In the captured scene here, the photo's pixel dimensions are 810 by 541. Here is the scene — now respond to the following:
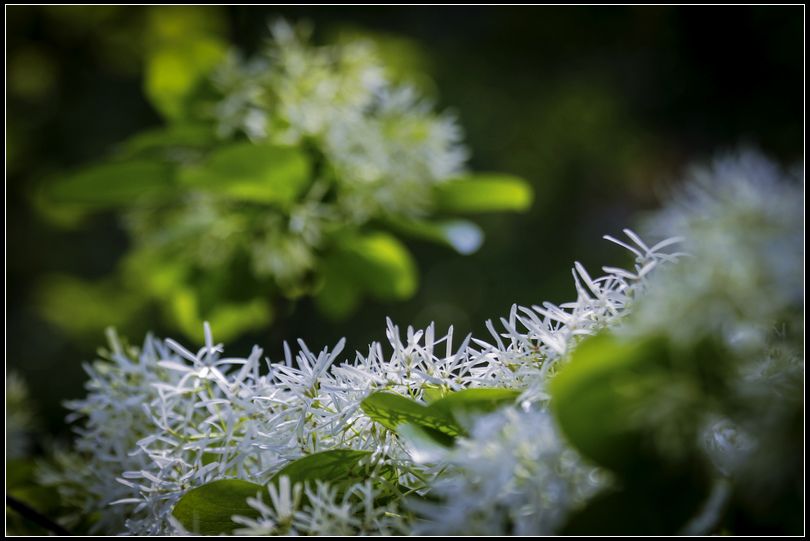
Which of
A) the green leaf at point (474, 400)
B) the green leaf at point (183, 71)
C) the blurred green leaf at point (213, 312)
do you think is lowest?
the green leaf at point (474, 400)

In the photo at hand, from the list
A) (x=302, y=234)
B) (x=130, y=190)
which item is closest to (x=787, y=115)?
(x=302, y=234)

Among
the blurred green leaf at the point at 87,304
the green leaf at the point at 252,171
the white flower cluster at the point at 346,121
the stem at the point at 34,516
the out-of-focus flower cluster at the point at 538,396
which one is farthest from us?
the blurred green leaf at the point at 87,304

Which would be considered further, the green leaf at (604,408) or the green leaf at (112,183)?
the green leaf at (112,183)

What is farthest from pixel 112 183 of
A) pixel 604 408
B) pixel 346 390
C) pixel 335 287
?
pixel 604 408

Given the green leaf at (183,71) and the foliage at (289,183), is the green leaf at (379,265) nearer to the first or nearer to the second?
the foliage at (289,183)

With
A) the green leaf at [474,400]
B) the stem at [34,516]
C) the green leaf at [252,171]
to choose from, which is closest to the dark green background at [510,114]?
the green leaf at [252,171]

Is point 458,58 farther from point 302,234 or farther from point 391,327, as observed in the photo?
point 391,327

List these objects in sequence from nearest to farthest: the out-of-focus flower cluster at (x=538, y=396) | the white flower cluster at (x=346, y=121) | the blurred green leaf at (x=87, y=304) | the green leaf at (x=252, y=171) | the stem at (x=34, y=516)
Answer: the out-of-focus flower cluster at (x=538, y=396)
the stem at (x=34, y=516)
the green leaf at (x=252, y=171)
the white flower cluster at (x=346, y=121)
the blurred green leaf at (x=87, y=304)

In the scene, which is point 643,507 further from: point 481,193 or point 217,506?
point 481,193
